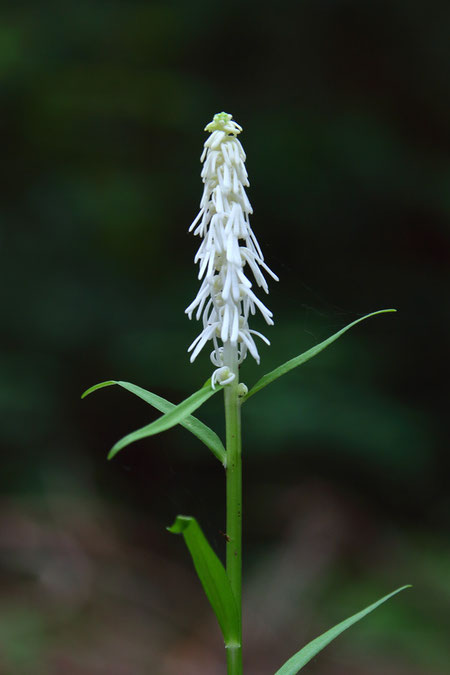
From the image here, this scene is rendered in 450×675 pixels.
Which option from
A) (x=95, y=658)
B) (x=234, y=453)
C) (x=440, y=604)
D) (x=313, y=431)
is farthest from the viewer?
(x=313, y=431)

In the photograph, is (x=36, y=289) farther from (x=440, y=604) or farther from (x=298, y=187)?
(x=440, y=604)

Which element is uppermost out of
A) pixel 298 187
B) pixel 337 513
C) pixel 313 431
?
pixel 298 187

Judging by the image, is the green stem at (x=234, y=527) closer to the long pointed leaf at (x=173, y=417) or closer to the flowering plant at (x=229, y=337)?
the flowering plant at (x=229, y=337)

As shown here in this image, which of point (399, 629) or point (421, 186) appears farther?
point (421, 186)

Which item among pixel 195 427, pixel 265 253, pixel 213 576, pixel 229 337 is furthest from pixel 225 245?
pixel 265 253

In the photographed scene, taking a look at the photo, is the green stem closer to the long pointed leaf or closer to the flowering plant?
the flowering plant

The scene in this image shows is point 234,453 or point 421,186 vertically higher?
point 421,186

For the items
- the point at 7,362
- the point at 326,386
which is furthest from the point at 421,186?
the point at 7,362

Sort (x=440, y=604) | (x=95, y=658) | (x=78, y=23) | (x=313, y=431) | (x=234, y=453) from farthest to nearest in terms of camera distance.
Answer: (x=78, y=23)
(x=313, y=431)
(x=440, y=604)
(x=95, y=658)
(x=234, y=453)
